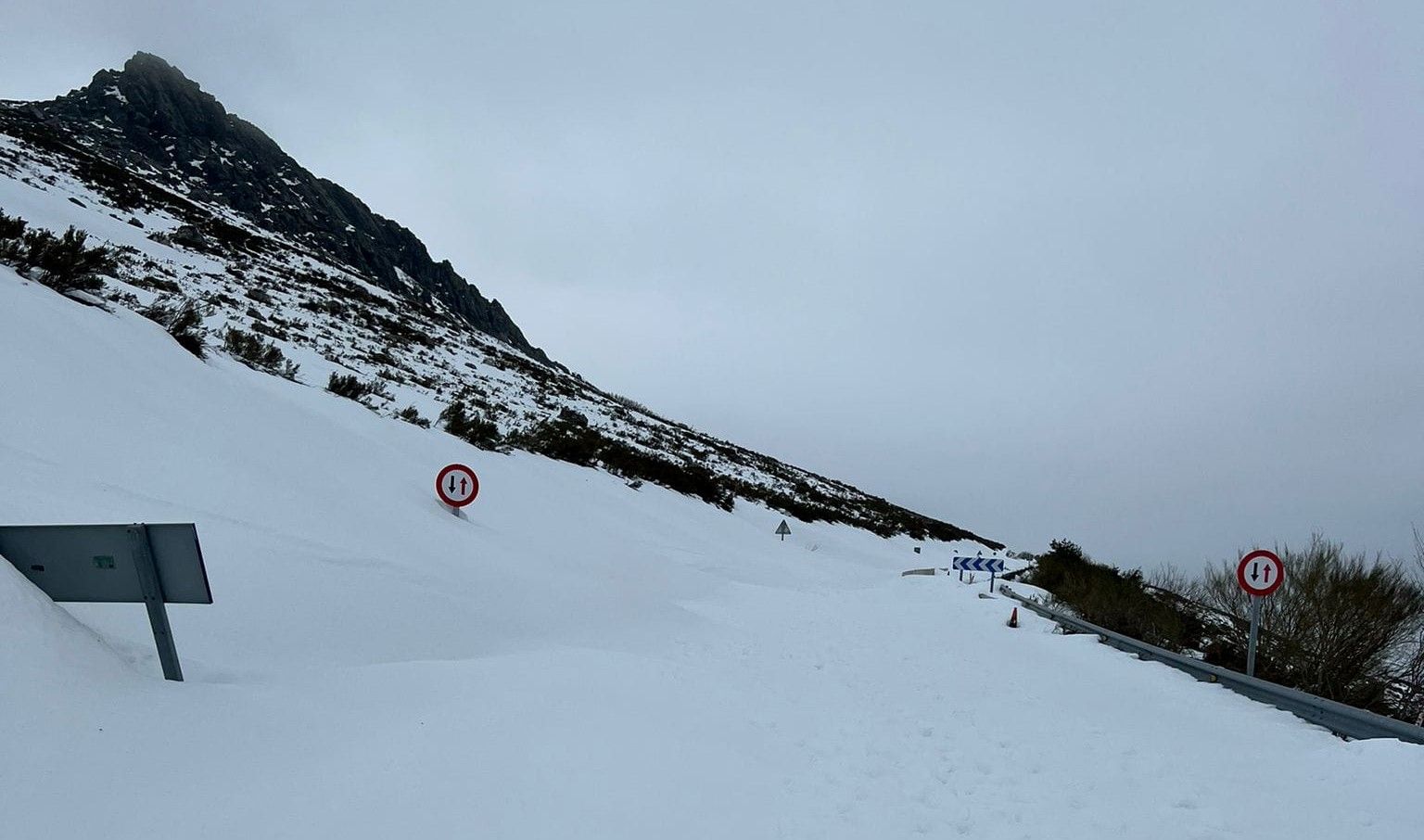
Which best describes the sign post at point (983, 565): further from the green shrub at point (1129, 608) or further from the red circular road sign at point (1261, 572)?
the red circular road sign at point (1261, 572)

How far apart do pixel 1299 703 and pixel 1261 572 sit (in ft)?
5.03

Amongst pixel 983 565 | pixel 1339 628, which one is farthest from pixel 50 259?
pixel 983 565

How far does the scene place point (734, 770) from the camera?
14.7 feet

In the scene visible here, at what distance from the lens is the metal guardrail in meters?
5.50

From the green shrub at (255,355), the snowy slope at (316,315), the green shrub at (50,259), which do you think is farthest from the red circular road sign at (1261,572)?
the green shrub at (50,259)

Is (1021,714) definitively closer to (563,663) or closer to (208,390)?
(563,663)

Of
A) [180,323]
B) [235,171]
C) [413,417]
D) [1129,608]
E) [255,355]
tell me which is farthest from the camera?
[235,171]

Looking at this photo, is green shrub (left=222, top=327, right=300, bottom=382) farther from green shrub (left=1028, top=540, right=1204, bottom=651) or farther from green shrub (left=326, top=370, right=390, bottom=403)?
green shrub (left=1028, top=540, right=1204, bottom=651)

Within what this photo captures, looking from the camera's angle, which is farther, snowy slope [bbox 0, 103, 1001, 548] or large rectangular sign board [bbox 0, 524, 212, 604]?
snowy slope [bbox 0, 103, 1001, 548]

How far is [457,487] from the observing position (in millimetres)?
9648

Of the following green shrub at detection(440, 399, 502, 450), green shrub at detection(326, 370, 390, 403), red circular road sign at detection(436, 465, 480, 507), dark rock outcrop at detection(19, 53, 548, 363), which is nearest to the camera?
red circular road sign at detection(436, 465, 480, 507)

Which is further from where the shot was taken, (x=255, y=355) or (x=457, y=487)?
(x=255, y=355)

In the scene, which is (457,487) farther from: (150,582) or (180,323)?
(150,582)

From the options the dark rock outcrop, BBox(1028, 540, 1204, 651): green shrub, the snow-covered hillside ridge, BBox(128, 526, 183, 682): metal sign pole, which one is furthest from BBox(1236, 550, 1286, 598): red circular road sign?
the dark rock outcrop
